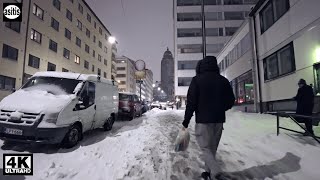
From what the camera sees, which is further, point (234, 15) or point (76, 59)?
point (234, 15)

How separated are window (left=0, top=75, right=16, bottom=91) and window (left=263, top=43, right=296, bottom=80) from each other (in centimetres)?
2222

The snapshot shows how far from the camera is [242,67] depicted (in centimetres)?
2019

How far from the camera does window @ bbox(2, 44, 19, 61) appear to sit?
20.6m

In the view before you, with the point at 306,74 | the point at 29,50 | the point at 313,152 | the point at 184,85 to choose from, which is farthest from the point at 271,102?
the point at 184,85

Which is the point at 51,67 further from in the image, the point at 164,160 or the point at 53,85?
the point at 164,160

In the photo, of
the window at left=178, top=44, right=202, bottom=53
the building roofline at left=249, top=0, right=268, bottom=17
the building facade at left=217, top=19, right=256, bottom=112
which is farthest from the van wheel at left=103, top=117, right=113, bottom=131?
the window at left=178, top=44, right=202, bottom=53

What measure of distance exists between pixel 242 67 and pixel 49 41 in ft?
A: 76.8

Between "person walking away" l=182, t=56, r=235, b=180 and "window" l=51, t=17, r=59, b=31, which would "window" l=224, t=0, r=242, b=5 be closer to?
"window" l=51, t=17, r=59, b=31

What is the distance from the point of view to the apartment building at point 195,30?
46688mm

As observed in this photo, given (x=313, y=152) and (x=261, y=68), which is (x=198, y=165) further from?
(x=261, y=68)

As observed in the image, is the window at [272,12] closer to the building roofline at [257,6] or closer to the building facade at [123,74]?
the building roofline at [257,6]

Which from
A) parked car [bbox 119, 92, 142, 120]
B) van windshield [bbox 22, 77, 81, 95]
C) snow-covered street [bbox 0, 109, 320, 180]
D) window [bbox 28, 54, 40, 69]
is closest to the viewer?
snow-covered street [bbox 0, 109, 320, 180]

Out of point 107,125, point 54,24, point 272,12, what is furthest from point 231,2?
point 107,125

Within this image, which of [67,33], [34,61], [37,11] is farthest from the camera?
[67,33]
